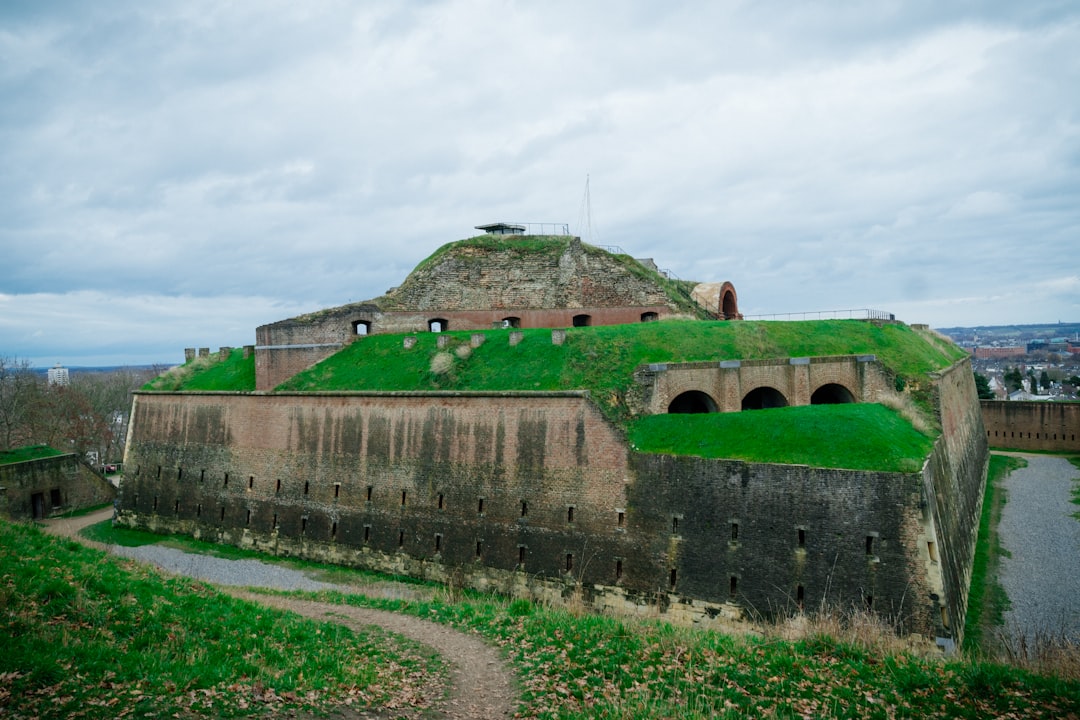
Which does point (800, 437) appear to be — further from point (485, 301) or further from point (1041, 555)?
point (485, 301)

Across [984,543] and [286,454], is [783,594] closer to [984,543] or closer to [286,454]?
[984,543]

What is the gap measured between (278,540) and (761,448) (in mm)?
17335

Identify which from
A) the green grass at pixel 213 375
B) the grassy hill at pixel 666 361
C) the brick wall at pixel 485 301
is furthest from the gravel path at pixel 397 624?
the brick wall at pixel 485 301

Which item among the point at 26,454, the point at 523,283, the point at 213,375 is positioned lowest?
the point at 26,454

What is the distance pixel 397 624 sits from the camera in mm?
14875

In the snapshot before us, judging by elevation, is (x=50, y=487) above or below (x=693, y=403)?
below

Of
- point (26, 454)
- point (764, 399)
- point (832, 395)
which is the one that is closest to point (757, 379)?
point (764, 399)

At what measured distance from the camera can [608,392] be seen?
20.1 m

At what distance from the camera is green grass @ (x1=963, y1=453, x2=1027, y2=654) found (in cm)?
1642

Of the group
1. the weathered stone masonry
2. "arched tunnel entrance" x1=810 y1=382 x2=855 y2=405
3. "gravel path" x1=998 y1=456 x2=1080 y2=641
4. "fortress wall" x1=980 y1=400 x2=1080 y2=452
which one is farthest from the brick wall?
"fortress wall" x1=980 y1=400 x2=1080 y2=452

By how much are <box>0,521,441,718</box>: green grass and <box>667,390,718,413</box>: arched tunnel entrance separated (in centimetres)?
1231

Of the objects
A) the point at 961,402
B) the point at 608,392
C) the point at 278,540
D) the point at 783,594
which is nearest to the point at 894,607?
the point at 783,594

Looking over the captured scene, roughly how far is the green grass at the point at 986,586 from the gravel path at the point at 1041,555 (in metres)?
0.23

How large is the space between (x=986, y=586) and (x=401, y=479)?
17458mm
